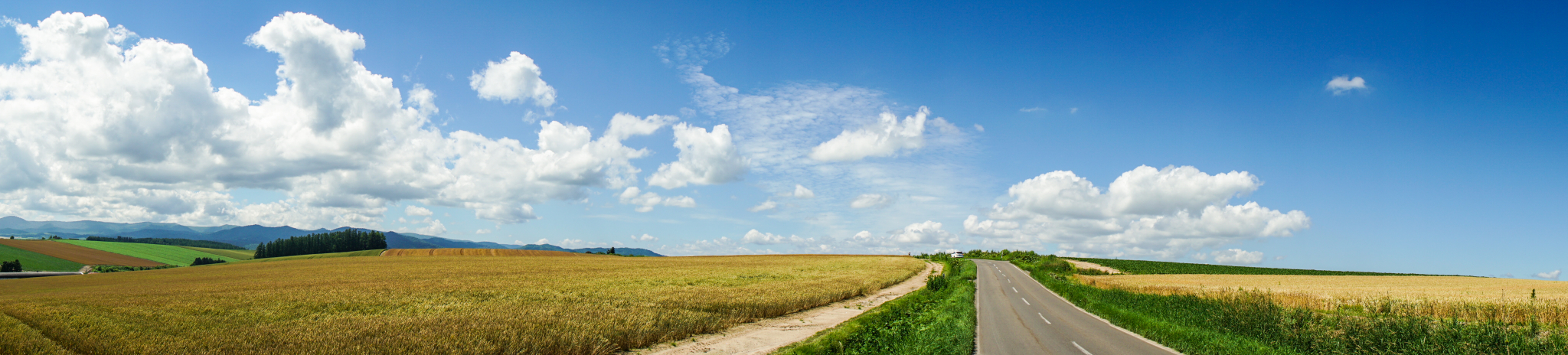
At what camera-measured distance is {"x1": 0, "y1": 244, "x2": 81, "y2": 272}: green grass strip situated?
78306 millimetres

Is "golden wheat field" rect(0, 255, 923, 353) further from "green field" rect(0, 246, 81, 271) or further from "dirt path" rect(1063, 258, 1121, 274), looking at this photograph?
"dirt path" rect(1063, 258, 1121, 274)

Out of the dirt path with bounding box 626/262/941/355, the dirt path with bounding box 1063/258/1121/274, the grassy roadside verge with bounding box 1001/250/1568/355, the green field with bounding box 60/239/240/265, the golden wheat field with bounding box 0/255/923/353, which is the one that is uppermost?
the grassy roadside verge with bounding box 1001/250/1568/355

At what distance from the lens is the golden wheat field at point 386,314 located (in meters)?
15.8

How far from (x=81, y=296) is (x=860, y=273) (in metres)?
46.8

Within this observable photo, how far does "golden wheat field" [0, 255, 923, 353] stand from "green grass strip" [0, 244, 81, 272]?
6517 centimetres

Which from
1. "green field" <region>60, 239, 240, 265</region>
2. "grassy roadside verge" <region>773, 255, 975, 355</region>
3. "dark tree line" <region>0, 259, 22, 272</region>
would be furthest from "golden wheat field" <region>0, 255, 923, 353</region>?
"green field" <region>60, 239, 240, 265</region>

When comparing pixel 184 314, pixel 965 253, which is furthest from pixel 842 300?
pixel 965 253

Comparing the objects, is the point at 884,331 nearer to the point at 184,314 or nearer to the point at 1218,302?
the point at 1218,302

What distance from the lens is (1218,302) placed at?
80.9 ft

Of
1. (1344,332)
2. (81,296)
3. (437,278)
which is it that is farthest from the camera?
(437,278)

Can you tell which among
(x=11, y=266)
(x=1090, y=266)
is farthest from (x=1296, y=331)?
(x=11, y=266)

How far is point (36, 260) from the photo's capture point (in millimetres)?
80750

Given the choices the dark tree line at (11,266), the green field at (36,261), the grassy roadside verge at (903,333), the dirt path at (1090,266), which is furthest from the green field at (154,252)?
the dirt path at (1090,266)

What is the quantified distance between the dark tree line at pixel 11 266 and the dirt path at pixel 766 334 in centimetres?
11064
